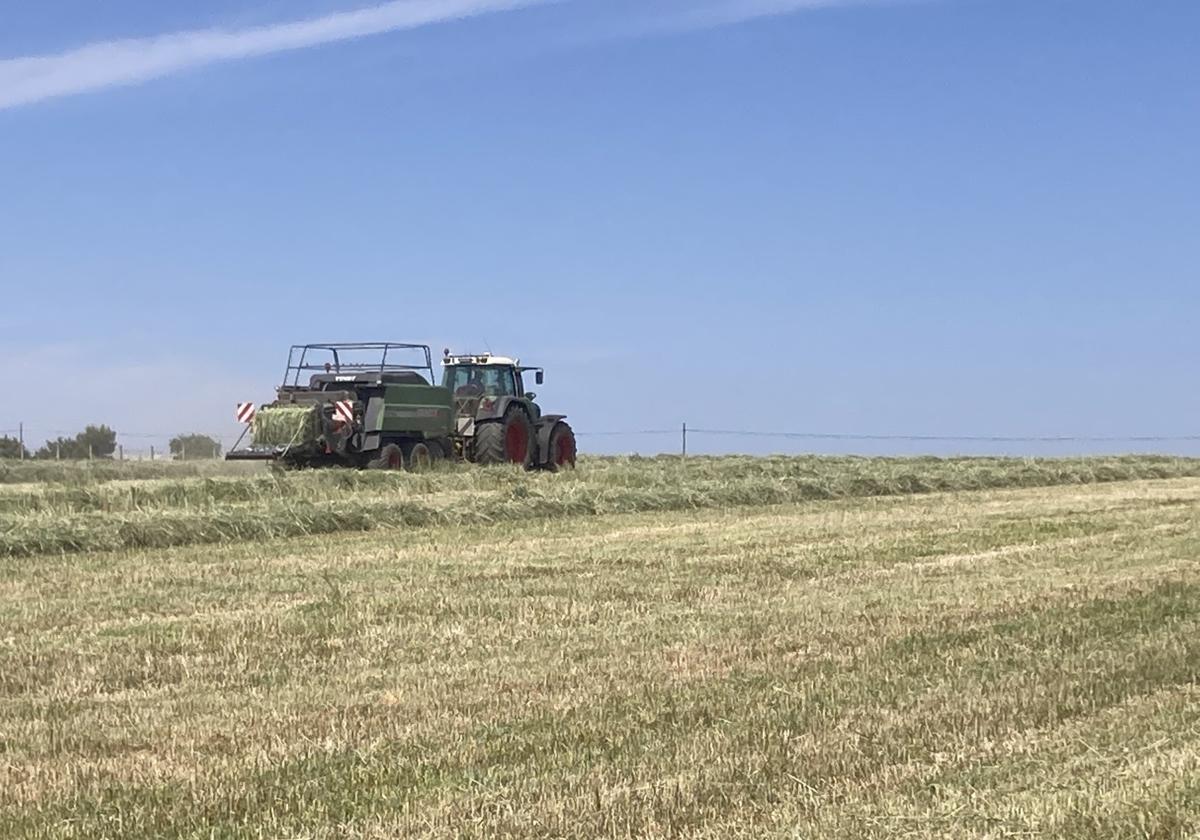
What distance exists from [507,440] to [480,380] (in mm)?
2216

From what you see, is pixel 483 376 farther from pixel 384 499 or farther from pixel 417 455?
pixel 384 499

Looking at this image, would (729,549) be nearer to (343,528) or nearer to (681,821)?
(343,528)

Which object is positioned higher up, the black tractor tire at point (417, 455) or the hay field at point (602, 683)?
the black tractor tire at point (417, 455)

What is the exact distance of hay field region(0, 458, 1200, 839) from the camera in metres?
5.57

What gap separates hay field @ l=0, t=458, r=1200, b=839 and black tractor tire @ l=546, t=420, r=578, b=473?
44.5 ft

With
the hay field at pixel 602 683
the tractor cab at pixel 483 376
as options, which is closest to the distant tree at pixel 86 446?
the tractor cab at pixel 483 376

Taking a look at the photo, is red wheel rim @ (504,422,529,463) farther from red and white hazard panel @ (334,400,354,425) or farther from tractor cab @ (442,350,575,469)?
red and white hazard panel @ (334,400,354,425)

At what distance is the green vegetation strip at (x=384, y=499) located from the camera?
669 inches

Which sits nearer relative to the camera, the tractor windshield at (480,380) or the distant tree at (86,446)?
the tractor windshield at (480,380)

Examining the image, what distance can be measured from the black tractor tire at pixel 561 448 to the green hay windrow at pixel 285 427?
525cm

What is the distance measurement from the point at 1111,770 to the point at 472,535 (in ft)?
38.9

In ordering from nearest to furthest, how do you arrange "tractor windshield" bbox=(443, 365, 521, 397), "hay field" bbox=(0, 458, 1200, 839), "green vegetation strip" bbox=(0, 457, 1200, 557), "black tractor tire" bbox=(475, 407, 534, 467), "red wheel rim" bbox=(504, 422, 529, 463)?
"hay field" bbox=(0, 458, 1200, 839) < "green vegetation strip" bbox=(0, 457, 1200, 557) < "black tractor tire" bbox=(475, 407, 534, 467) < "red wheel rim" bbox=(504, 422, 529, 463) < "tractor windshield" bbox=(443, 365, 521, 397)

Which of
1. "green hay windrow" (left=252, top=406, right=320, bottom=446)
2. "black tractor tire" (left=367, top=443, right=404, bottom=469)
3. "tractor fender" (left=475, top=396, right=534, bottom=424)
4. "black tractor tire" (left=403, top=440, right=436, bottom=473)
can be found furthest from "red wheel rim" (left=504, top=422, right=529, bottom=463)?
"green hay windrow" (left=252, top=406, right=320, bottom=446)

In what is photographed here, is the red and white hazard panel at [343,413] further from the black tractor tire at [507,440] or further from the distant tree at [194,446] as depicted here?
the distant tree at [194,446]
